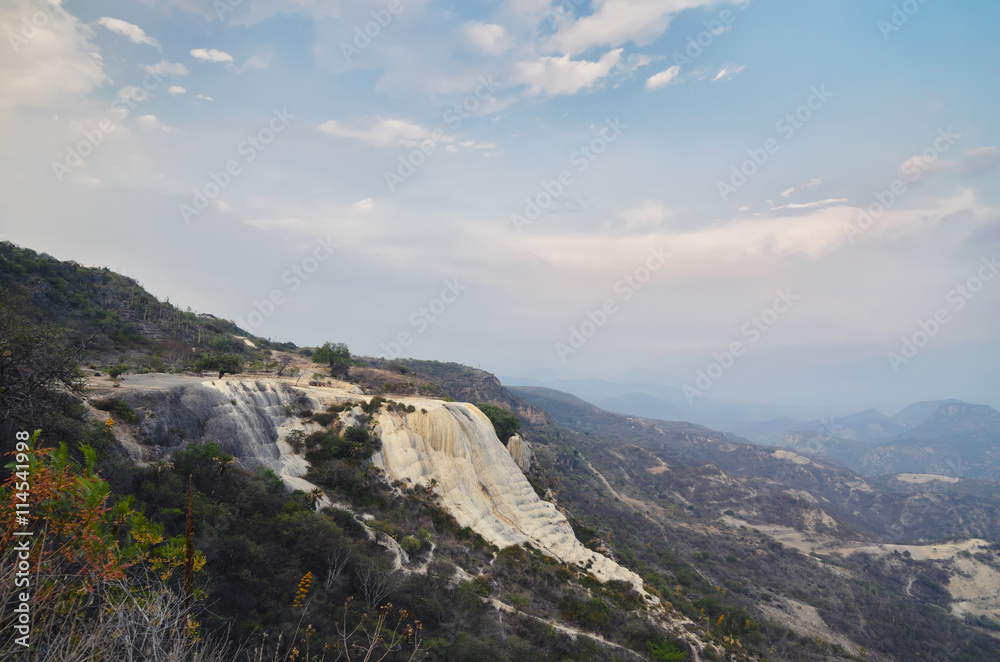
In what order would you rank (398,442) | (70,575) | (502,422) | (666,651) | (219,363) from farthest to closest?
(502,422) → (219,363) → (398,442) → (666,651) → (70,575)

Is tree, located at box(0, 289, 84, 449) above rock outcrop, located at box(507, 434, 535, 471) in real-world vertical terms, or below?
above

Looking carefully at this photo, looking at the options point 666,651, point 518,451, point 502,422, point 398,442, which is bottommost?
point 666,651

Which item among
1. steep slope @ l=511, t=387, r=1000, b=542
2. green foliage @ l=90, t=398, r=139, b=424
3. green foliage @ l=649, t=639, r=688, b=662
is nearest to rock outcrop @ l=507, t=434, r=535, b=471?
green foliage @ l=649, t=639, r=688, b=662

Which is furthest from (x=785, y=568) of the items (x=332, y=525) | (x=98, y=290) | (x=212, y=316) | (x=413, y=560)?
(x=212, y=316)

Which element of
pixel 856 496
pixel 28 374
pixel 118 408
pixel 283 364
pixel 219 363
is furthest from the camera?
pixel 856 496

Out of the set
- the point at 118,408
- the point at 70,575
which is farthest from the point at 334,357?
the point at 70,575

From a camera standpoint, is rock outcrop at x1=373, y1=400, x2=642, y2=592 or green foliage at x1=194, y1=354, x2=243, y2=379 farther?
green foliage at x1=194, y1=354, x2=243, y2=379

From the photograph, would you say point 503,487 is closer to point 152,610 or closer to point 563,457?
point 152,610

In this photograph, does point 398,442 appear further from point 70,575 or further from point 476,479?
point 70,575

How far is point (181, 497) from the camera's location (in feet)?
57.9

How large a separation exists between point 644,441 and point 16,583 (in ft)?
634

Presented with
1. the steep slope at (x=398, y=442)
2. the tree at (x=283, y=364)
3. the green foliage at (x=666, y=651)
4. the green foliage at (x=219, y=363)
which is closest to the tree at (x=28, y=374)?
the steep slope at (x=398, y=442)

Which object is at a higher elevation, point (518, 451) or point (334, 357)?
point (334, 357)

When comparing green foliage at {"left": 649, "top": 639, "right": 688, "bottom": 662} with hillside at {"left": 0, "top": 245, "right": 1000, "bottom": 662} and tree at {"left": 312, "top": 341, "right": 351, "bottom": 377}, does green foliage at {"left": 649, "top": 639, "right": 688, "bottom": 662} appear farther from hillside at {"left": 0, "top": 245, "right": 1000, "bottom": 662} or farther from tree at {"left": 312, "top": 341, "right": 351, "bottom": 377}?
tree at {"left": 312, "top": 341, "right": 351, "bottom": 377}
